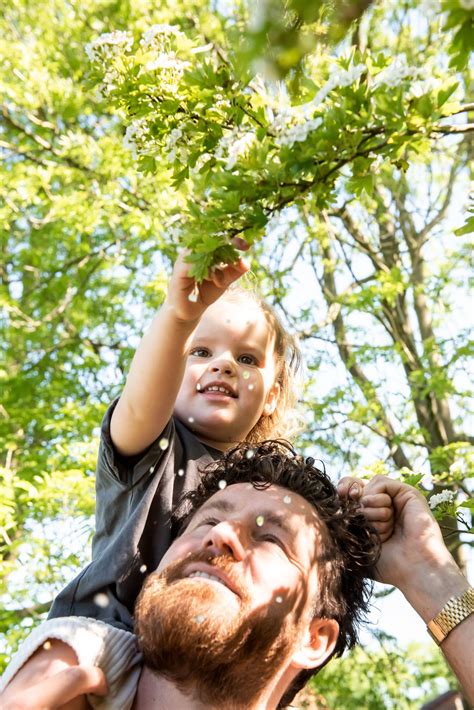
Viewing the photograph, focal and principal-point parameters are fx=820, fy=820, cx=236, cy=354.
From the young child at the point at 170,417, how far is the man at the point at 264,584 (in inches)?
5.4

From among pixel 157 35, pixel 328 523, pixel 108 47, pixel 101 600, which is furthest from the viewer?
pixel 157 35

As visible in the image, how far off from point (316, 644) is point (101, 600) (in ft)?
2.23

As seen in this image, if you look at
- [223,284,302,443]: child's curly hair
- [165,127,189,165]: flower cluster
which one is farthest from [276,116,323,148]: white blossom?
[223,284,302,443]: child's curly hair

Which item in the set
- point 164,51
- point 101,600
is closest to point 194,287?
point 101,600

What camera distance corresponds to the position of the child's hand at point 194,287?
1.97 metres

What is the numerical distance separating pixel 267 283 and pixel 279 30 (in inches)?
300

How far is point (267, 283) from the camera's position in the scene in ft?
28.3

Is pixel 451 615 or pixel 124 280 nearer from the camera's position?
pixel 451 615

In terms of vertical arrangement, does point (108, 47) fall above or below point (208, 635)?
above

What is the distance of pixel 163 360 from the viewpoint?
89.0 inches

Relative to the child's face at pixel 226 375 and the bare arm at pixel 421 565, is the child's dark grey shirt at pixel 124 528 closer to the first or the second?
the child's face at pixel 226 375

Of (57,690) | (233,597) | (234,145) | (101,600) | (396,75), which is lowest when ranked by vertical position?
(57,690)

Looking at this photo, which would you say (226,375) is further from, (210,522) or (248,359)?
(210,522)

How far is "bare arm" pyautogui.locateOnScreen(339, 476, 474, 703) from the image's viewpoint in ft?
8.48
